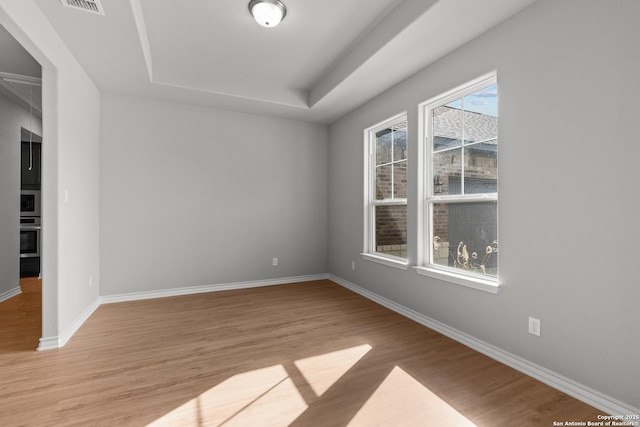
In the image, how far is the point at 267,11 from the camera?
98.3 inches

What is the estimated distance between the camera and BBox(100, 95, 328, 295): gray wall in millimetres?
3953

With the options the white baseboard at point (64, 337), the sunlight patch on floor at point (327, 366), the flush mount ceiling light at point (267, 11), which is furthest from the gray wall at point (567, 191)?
the white baseboard at point (64, 337)

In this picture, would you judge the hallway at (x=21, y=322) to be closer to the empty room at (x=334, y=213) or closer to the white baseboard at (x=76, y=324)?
the empty room at (x=334, y=213)

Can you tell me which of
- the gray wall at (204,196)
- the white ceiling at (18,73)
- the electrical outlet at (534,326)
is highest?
the white ceiling at (18,73)

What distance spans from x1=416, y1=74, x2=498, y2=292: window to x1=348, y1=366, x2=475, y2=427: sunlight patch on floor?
1.04 meters

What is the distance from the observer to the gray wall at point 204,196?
3953 mm

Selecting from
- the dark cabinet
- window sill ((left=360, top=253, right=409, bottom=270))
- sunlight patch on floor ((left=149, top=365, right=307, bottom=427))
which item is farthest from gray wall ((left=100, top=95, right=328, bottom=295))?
the dark cabinet

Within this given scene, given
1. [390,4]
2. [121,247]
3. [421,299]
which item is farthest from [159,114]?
[421,299]

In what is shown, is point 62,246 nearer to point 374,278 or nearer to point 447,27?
point 374,278

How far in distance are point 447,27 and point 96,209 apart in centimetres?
425

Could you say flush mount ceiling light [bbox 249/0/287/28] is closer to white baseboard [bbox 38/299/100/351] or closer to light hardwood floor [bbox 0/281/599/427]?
light hardwood floor [bbox 0/281/599/427]

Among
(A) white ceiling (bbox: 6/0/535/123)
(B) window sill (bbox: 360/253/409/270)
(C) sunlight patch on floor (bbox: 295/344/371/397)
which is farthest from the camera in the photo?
(B) window sill (bbox: 360/253/409/270)

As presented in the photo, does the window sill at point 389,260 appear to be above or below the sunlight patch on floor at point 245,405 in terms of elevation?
above

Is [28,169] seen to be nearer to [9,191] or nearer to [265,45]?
[9,191]
